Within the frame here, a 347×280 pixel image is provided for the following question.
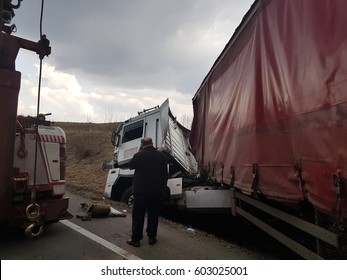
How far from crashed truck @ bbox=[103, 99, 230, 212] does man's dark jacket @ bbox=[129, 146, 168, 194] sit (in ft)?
6.91

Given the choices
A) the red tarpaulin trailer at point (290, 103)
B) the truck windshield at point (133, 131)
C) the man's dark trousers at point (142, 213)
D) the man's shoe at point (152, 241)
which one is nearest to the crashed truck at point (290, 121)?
the red tarpaulin trailer at point (290, 103)

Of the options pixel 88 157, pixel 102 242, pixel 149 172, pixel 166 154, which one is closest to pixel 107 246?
pixel 102 242

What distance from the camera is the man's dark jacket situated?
5.10m

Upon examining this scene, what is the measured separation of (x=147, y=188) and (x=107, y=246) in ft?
3.41

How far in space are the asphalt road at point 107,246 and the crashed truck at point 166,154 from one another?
134cm

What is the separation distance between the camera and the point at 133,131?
969 centimetres

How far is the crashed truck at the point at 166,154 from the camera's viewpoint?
7.66m

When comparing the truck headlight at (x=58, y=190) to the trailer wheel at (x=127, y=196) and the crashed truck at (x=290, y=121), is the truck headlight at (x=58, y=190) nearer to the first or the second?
the crashed truck at (x=290, y=121)

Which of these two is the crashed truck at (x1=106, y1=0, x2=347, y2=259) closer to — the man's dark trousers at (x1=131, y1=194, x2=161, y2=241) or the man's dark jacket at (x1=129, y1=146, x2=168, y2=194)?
the man's dark jacket at (x1=129, y1=146, x2=168, y2=194)

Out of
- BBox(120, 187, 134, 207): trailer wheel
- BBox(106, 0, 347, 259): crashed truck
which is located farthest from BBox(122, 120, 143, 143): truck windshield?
BBox(106, 0, 347, 259): crashed truck

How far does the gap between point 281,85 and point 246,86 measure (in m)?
1.15

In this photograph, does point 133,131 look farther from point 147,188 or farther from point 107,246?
point 107,246

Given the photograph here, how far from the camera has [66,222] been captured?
21.4 ft
